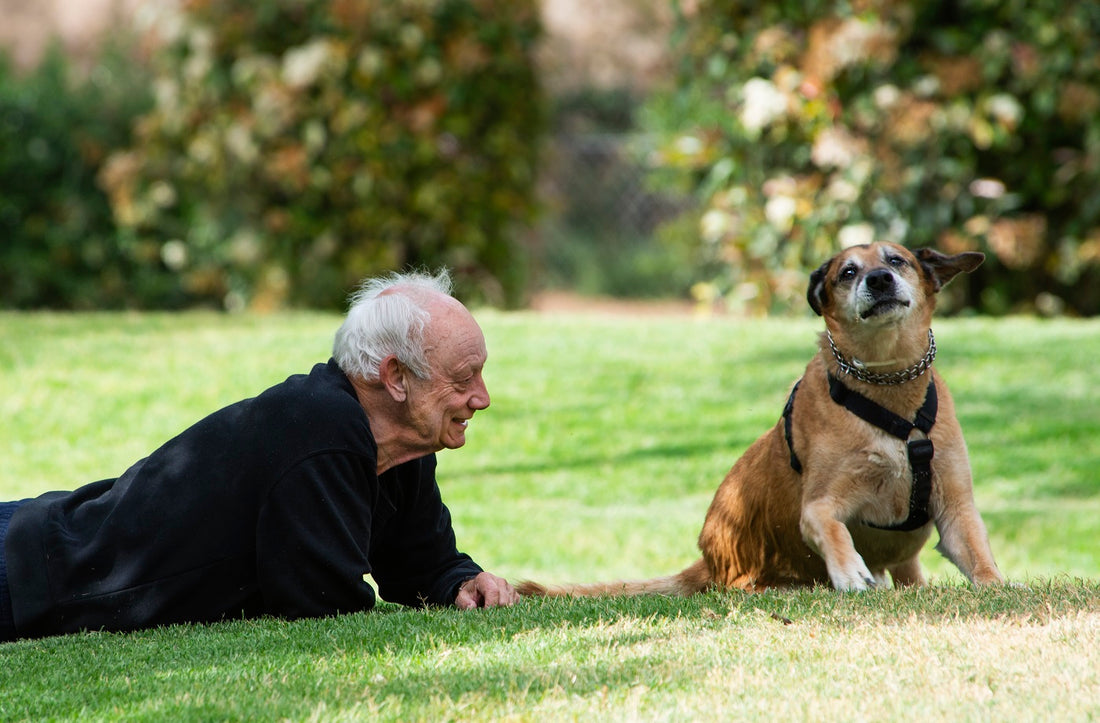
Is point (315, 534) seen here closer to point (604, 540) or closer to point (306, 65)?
point (604, 540)

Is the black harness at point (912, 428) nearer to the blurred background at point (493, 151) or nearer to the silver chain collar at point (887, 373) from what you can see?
the silver chain collar at point (887, 373)

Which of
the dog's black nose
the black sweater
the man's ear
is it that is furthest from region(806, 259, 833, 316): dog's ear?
the black sweater

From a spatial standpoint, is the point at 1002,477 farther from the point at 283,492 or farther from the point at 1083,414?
the point at 283,492

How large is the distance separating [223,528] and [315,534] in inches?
11.4

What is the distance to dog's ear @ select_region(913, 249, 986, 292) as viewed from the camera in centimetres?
501

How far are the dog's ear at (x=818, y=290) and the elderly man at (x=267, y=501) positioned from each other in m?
1.41

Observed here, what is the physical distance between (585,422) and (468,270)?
13.2 ft

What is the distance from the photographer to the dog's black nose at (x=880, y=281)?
4848mm

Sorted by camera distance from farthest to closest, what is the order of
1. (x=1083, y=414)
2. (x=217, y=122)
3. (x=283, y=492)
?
(x=217, y=122) → (x=1083, y=414) → (x=283, y=492)

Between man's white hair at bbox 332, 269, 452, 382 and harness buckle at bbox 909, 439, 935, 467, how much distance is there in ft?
5.47

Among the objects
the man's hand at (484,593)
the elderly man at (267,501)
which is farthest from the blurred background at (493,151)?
the elderly man at (267,501)

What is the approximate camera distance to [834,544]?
4.61m

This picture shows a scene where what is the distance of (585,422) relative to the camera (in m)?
9.12

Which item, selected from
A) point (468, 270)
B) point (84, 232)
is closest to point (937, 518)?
point (468, 270)
